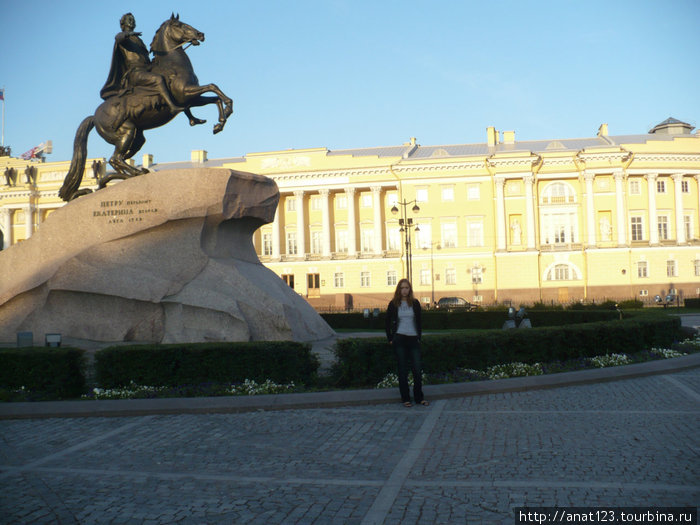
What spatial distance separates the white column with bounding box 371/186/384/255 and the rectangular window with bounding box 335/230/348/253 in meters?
3.23

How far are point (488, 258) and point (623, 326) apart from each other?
164ft

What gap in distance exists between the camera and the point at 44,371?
1011 centimetres

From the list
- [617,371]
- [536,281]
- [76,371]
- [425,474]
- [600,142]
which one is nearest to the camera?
[425,474]

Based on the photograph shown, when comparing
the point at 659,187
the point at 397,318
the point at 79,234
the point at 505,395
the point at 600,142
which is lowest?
the point at 505,395

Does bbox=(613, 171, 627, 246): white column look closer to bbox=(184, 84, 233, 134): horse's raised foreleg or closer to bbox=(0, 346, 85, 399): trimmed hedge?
bbox=(184, 84, 233, 134): horse's raised foreleg

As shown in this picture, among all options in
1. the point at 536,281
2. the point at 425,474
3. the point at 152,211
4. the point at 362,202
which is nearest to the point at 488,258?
the point at 536,281

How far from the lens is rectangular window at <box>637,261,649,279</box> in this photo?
2388 inches

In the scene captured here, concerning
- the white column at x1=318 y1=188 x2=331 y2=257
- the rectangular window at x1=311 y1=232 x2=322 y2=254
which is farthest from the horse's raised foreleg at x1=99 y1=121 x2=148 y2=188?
the rectangular window at x1=311 y1=232 x2=322 y2=254

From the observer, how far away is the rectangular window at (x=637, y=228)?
208 feet

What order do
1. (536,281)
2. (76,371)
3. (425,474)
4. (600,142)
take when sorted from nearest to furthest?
(425,474), (76,371), (536,281), (600,142)

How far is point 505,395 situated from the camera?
10055 millimetres

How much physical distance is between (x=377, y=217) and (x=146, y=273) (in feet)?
175

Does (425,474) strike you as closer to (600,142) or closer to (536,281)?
(536,281)

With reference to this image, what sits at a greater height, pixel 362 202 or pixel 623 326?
pixel 362 202
